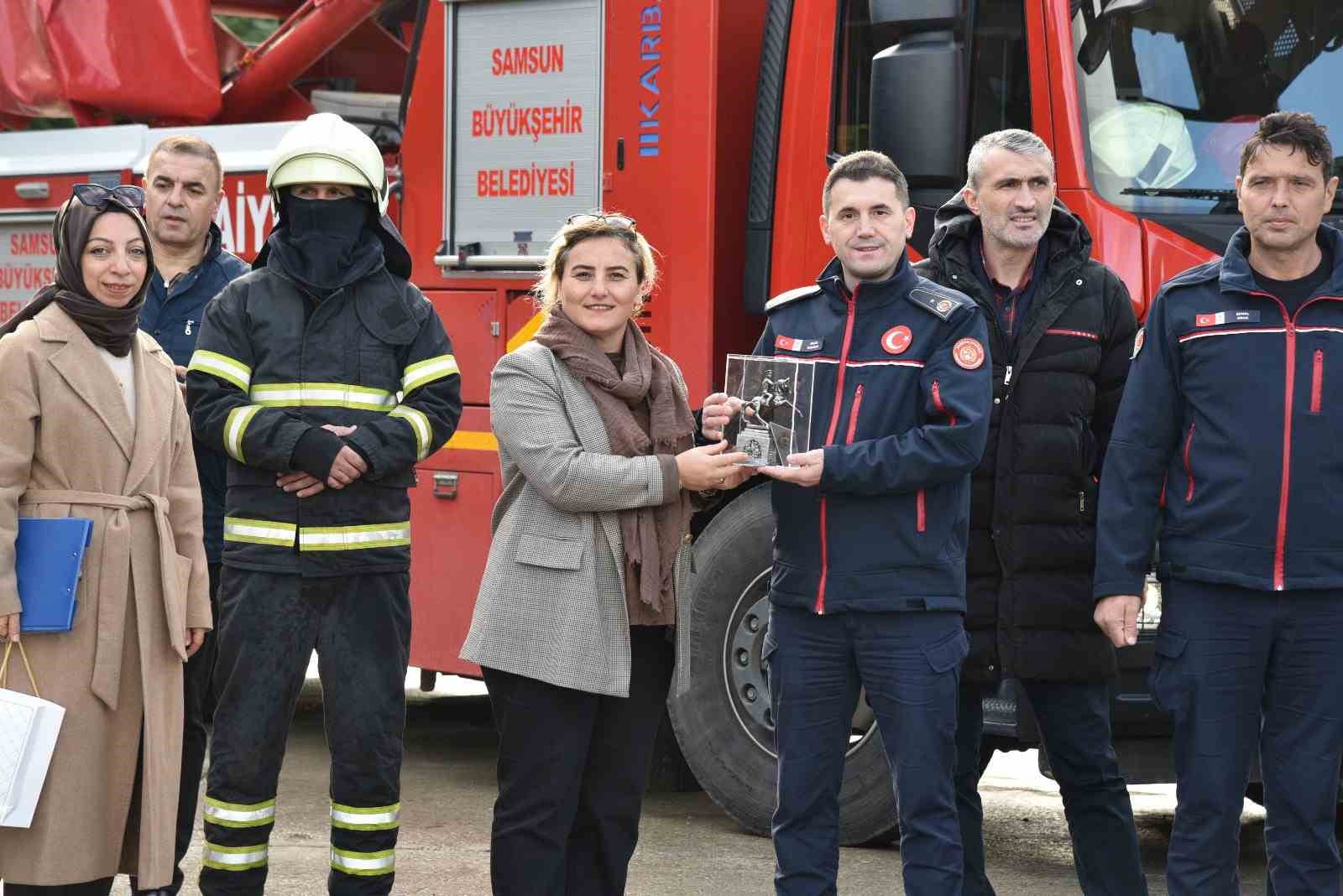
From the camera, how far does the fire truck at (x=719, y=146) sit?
5.54 m

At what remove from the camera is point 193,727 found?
5.16 meters

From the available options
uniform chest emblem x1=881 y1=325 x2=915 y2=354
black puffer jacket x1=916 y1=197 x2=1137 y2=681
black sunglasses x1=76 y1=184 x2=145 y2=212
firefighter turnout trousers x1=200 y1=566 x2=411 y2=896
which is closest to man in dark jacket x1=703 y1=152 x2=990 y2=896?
uniform chest emblem x1=881 y1=325 x2=915 y2=354

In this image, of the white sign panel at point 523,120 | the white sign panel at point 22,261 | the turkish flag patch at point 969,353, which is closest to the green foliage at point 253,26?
the white sign panel at point 22,261

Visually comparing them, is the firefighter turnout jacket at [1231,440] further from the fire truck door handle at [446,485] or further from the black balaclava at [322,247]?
the fire truck door handle at [446,485]

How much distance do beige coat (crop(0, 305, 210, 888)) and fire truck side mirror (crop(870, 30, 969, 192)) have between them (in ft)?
7.32

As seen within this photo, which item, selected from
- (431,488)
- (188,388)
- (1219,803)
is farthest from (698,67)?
(1219,803)

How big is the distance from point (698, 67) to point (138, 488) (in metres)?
2.51

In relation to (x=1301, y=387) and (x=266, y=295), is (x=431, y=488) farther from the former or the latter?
(x=1301, y=387)

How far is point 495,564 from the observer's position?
4.47 meters

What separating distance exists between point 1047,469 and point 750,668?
5.91 ft

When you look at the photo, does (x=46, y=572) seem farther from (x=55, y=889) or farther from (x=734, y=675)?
(x=734, y=675)

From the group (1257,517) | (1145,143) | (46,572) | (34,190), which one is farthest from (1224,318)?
(34,190)

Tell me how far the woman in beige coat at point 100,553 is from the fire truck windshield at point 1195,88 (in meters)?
2.74

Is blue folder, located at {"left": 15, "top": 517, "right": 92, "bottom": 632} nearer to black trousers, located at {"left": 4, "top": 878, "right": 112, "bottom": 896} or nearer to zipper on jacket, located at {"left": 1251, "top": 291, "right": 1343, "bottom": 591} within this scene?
black trousers, located at {"left": 4, "top": 878, "right": 112, "bottom": 896}
